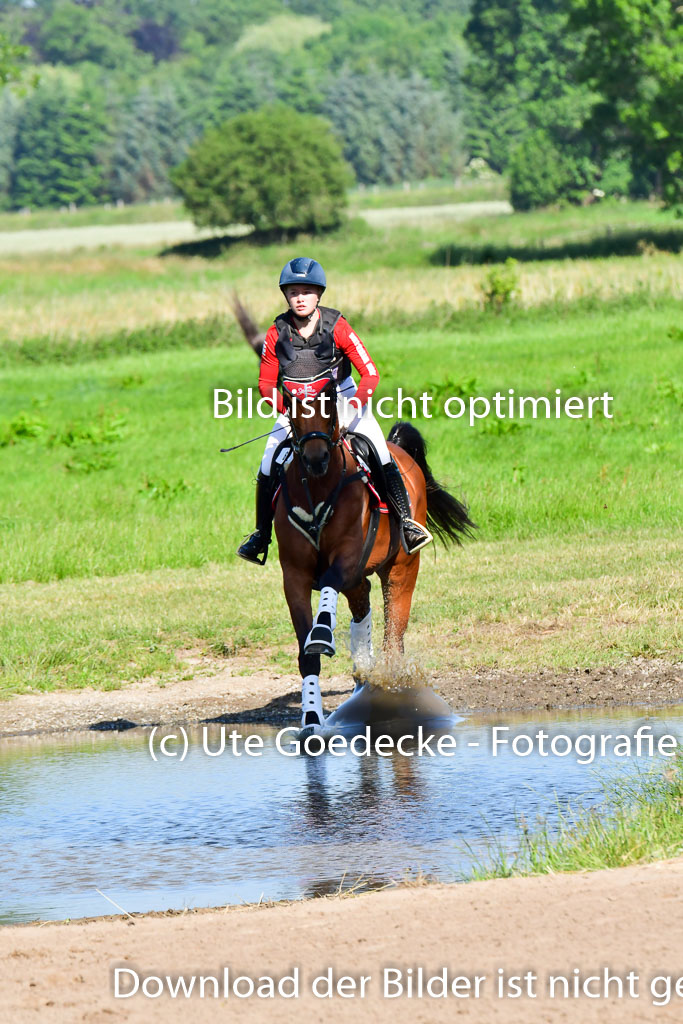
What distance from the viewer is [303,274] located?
29.8ft

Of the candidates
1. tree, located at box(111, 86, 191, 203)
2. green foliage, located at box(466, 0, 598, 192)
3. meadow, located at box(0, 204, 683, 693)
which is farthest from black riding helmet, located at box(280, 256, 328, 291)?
tree, located at box(111, 86, 191, 203)

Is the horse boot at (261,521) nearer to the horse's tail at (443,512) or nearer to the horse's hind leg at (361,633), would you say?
the horse's hind leg at (361,633)

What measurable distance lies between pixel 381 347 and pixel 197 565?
51.2 feet

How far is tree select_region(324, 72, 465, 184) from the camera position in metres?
150

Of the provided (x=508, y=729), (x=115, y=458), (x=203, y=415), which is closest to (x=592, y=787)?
(x=508, y=729)

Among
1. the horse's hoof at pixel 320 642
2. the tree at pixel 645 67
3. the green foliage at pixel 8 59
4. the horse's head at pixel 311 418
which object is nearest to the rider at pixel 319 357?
the horse's head at pixel 311 418

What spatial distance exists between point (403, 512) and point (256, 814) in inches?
125

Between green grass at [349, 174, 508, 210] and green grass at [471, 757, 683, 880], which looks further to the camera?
green grass at [349, 174, 508, 210]

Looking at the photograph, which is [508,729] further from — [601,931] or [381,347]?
[381,347]

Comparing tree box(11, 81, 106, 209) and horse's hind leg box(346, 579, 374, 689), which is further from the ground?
tree box(11, 81, 106, 209)

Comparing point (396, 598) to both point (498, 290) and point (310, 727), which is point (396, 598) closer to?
point (310, 727)

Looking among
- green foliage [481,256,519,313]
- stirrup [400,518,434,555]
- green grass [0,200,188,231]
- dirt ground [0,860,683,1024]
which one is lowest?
dirt ground [0,860,683,1024]

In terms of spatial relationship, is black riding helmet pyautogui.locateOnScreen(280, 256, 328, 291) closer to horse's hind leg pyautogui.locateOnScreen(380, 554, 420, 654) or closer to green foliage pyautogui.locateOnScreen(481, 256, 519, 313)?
horse's hind leg pyautogui.locateOnScreen(380, 554, 420, 654)

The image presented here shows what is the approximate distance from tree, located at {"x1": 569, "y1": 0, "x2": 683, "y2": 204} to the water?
49114 millimetres
